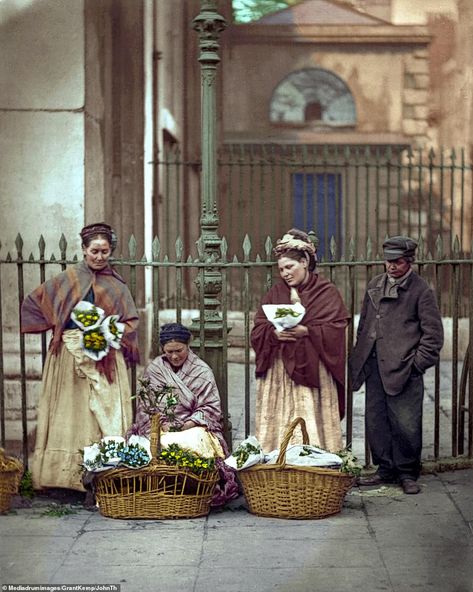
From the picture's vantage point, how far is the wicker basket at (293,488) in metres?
6.65

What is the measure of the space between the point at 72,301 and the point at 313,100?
13.4m

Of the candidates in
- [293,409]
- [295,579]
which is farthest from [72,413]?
[295,579]

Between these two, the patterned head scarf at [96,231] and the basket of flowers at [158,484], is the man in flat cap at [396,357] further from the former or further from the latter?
the patterned head scarf at [96,231]

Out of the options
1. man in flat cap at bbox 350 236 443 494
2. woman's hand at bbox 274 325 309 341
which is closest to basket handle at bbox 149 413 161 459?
woman's hand at bbox 274 325 309 341

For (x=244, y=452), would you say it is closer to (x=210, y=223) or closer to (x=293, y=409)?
(x=293, y=409)

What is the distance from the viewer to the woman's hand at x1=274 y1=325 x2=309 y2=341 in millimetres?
7055

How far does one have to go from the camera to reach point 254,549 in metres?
6.15

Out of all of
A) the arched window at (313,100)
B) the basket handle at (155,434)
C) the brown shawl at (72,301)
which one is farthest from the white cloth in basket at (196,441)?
the arched window at (313,100)

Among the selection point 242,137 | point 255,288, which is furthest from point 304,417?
point 242,137

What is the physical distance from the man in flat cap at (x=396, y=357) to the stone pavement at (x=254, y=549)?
0.32m

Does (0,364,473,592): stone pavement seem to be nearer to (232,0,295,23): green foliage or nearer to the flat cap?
the flat cap

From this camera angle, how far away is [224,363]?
771 cm

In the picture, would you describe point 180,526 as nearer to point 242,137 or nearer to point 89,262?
point 89,262

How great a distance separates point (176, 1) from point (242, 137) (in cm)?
324
